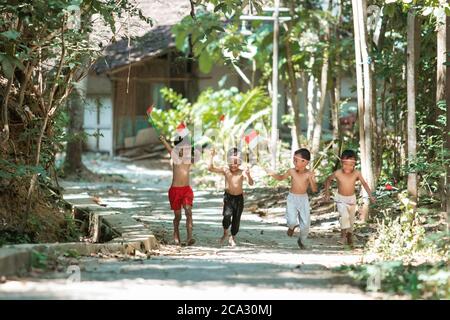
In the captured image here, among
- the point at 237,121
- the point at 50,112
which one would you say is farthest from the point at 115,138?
the point at 50,112

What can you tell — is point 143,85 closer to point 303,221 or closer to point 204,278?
point 303,221

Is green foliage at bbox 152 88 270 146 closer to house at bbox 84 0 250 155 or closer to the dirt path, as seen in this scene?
house at bbox 84 0 250 155

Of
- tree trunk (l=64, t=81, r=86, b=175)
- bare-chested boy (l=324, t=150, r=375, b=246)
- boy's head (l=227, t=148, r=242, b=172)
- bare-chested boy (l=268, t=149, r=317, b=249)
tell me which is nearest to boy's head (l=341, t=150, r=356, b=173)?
bare-chested boy (l=324, t=150, r=375, b=246)

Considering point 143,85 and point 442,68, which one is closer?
point 442,68

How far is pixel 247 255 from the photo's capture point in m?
9.32

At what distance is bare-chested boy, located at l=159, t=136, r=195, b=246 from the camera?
36.2ft

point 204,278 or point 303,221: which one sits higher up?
point 303,221

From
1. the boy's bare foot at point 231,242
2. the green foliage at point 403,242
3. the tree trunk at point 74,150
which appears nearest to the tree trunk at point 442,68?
the green foliage at point 403,242

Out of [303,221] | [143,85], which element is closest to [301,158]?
[303,221]

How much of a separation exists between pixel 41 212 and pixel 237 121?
13740 millimetres

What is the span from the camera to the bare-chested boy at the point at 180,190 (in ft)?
36.2

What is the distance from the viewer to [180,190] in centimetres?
1110

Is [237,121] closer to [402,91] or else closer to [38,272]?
[402,91]

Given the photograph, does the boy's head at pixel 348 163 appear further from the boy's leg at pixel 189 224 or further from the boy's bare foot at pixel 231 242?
the boy's leg at pixel 189 224
